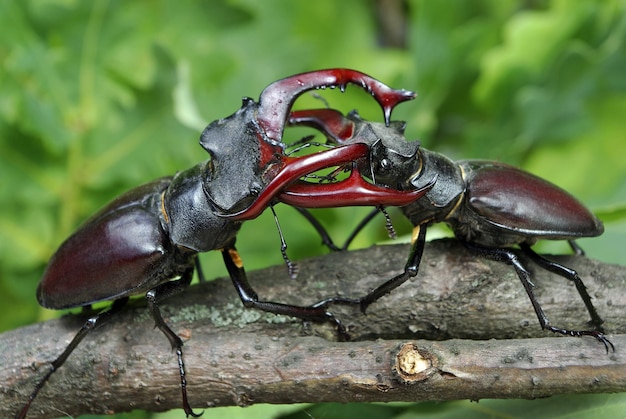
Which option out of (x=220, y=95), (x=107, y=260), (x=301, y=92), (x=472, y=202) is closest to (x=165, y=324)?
(x=107, y=260)

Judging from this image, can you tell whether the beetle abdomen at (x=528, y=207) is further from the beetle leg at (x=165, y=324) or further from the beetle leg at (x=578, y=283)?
the beetle leg at (x=165, y=324)

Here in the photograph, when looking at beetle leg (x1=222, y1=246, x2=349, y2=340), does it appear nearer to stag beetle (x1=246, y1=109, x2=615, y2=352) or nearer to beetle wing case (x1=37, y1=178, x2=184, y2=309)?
stag beetle (x1=246, y1=109, x2=615, y2=352)

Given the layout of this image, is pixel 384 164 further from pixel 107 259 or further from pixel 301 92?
pixel 107 259

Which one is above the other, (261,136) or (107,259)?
(261,136)

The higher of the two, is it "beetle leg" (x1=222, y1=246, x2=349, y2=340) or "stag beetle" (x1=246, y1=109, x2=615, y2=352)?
"stag beetle" (x1=246, y1=109, x2=615, y2=352)

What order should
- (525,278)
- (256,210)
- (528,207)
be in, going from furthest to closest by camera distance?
(528,207) → (525,278) → (256,210)

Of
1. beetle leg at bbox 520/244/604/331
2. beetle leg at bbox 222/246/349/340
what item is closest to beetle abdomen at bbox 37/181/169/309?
beetle leg at bbox 222/246/349/340

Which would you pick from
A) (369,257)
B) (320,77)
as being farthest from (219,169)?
(369,257)
